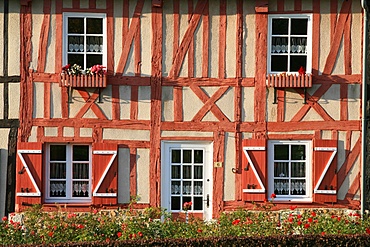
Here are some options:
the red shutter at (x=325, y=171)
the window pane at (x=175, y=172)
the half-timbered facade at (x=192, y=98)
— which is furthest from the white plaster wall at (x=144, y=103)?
the red shutter at (x=325, y=171)

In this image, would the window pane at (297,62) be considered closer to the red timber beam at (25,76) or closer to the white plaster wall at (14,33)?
the red timber beam at (25,76)

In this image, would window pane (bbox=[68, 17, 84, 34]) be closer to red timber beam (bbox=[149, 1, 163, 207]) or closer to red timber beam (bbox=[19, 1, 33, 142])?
red timber beam (bbox=[19, 1, 33, 142])

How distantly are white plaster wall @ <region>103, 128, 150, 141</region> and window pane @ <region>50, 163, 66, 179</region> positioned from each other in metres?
0.97

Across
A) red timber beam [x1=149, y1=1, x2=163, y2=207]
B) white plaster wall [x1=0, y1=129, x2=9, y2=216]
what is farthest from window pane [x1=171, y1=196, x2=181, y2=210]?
white plaster wall [x1=0, y1=129, x2=9, y2=216]

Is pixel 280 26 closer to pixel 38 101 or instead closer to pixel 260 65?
pixel 260 65

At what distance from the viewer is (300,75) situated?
1426 centimetres

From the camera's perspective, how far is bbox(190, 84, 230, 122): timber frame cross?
14.4m

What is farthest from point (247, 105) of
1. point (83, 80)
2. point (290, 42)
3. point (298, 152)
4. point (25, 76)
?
point (25, 76)

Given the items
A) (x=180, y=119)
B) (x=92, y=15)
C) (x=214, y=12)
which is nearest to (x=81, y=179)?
(x=180, y=119)

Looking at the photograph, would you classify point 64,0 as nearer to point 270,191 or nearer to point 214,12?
point 214,12

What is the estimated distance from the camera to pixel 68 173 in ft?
47.4

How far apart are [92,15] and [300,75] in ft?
13.2

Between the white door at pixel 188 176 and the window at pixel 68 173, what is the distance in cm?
148

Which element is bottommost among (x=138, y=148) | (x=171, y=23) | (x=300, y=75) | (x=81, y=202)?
(x=81, y=202)
